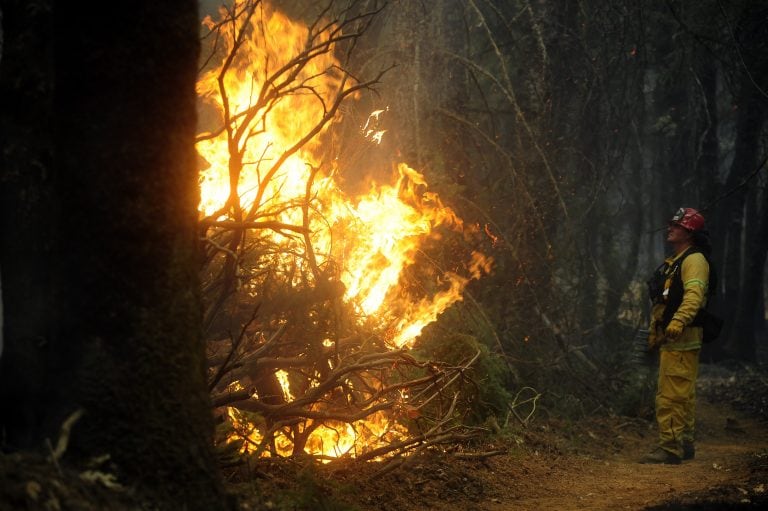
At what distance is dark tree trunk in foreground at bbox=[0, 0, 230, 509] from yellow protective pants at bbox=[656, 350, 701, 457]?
19.9ft

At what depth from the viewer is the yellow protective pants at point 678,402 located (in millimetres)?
7840

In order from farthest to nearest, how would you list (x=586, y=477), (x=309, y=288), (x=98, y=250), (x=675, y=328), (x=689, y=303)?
(x=689, y=303) < (x=675, y=328) < (x=586, y=477) < (x=309, y=288) < (x=98, y=250)

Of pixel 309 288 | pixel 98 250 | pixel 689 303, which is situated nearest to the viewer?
pixel 98 250

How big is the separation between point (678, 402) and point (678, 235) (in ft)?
5.78

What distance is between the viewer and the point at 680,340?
7875mm

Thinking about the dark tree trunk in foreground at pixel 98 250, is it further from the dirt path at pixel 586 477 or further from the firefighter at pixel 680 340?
the firefighter at pixel 680 340

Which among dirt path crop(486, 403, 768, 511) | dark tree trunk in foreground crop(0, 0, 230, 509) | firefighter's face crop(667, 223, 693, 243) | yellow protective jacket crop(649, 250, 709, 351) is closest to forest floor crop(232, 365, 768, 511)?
dirt path crop(486, 403, 768, 511)

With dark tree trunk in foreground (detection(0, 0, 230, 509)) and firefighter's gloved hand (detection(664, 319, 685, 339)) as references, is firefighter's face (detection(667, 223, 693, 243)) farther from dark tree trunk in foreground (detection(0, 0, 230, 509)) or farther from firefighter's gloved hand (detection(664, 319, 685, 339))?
dark tree trunk in foreground (detection(0, 0, 230, 509))

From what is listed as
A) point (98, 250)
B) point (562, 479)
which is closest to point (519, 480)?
point (562, 479)

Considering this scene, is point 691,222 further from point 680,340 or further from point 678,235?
point 680,340

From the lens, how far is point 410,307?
715 centimetres

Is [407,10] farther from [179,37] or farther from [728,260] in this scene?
[728,260]

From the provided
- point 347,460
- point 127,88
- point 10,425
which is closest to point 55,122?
point 127,88

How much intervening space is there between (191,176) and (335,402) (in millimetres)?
3069
